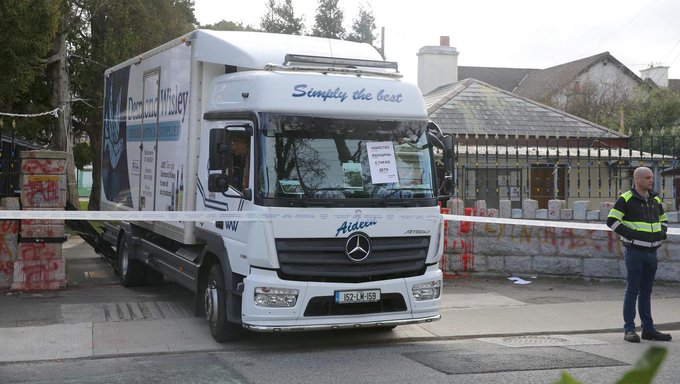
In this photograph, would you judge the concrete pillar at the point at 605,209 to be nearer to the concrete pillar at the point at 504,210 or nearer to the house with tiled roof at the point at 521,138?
the concrete pillar at the point at 504,210

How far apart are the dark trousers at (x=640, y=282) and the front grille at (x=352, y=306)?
253cm

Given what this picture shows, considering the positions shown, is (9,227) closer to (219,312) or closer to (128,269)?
(128,269)

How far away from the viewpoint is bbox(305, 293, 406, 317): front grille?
24.4 ft

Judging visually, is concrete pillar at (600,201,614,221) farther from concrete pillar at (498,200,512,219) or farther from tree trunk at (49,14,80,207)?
tree trunk at (49,14,80,207)

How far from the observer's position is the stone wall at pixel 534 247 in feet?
41.5

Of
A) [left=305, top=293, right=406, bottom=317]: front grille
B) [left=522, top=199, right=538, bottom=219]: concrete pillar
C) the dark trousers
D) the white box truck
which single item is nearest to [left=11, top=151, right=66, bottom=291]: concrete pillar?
the white box truck

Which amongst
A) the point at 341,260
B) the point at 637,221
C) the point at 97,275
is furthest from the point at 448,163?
the point at 97,275

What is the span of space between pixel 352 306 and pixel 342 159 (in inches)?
56.9

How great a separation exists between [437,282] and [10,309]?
531 centimetres

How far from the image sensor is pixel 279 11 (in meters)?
63.2

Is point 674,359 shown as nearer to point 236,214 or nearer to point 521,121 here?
point 236,214

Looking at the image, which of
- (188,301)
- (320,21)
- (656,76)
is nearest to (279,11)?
(320,21)

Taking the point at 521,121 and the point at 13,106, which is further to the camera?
the point at 13,106

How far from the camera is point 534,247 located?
12.8 metres
